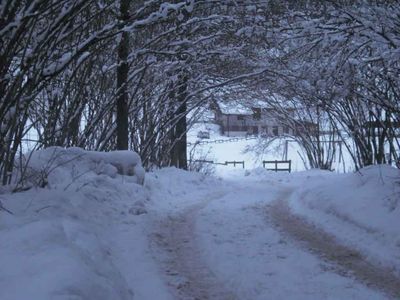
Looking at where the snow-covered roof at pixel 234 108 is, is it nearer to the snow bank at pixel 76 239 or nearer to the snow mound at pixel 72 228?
the snow mound at pixel 72 228

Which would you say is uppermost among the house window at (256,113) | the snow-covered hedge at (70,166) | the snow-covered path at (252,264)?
the house window at (256,113)

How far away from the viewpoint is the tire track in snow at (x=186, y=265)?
5.16 meters

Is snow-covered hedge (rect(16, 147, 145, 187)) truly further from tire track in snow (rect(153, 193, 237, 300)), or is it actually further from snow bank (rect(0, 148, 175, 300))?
tire track in snow (rect(153, 193, 237, 300))

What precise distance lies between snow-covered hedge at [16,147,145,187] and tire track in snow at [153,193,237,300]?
2.12 metres

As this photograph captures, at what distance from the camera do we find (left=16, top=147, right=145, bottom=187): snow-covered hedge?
835 cm

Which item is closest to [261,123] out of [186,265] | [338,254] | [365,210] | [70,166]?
[70,166]

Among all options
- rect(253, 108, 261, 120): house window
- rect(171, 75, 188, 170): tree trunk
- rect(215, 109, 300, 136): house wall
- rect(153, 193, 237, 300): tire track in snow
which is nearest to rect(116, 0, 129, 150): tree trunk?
rect(171, 75, 188, 170): tree trunk

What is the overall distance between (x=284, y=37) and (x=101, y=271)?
796cm

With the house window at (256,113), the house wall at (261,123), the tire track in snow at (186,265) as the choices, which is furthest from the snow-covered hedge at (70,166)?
the house window at (256,113)

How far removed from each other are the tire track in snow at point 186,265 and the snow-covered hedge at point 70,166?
83.4 inches

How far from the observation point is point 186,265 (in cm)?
621

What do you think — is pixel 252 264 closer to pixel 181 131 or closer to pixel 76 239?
pixel 76 239

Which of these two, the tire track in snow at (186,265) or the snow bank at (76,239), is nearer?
the snow bank at (76,239)

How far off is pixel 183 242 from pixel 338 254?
2.26 meters
